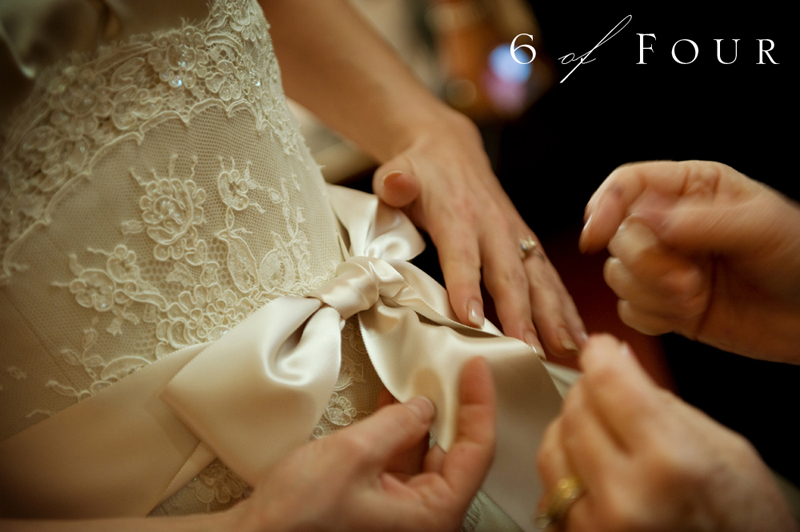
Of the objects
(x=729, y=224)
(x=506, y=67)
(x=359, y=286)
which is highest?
(x=359, y=286)

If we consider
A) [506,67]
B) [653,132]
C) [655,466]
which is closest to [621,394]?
[655,466]

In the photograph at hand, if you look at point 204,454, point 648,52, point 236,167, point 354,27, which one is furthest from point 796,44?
point 204,454

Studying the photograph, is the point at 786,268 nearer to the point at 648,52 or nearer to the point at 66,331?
the point at 66,331

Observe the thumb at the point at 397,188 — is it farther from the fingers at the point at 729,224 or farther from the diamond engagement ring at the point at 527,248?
the fingers at the point at 729,224

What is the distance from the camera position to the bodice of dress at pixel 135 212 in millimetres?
450

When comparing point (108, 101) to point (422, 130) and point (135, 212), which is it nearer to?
point (135, 212)

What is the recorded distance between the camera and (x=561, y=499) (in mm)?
390

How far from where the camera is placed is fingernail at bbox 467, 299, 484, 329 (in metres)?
0.65

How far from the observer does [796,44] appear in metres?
1.05

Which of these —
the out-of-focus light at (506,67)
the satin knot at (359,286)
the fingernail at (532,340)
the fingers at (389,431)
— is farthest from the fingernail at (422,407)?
the out-of-focus light at (506,67)

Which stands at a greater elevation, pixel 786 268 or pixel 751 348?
pixel 786 268

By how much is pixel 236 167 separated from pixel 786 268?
0.61m

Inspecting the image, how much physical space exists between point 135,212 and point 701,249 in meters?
0.59

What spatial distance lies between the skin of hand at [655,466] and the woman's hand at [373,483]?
0.37ft
